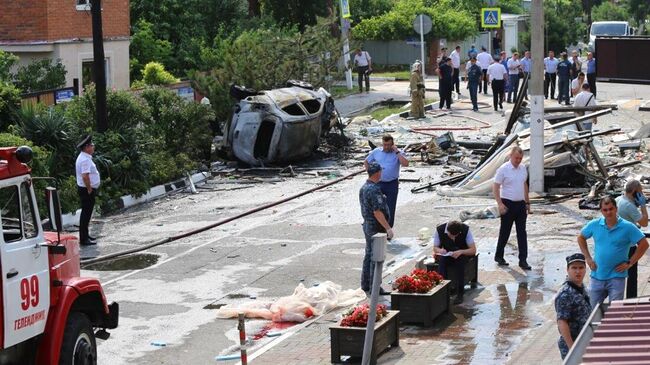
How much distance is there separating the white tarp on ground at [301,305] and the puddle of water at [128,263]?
3.26 m

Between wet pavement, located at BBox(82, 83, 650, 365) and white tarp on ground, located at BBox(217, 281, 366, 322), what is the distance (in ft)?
0.59

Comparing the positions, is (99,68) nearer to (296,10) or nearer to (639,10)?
(296,10)

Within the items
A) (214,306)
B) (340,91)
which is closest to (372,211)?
(214,306)

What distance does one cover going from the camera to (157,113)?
26.5 m

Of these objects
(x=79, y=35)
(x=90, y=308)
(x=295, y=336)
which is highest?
(x=79, y=35)

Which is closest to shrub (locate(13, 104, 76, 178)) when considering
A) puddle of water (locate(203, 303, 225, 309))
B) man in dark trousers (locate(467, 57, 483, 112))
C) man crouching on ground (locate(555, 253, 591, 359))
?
puddle of water (locate(203, 303, 225, 309))

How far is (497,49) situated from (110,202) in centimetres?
3427

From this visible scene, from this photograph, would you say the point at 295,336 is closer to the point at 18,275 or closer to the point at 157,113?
the point at 18,275

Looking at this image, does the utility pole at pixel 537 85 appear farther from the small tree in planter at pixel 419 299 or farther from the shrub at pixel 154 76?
the shrub at pixel 154 76

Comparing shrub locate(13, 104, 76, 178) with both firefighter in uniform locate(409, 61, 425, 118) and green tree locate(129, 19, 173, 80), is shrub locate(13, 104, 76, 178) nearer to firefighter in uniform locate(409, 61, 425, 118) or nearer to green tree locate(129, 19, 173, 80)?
firefighter in uniform locate(409, 61, 425, 118)

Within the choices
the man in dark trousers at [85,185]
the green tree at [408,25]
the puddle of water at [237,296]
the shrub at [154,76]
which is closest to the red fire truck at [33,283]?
the puddle of water at [237,296]

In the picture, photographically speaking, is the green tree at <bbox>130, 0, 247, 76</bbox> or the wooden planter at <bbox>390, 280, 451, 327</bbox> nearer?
the wooden planter at <bbox>390, 280, 451, 327</bbox>

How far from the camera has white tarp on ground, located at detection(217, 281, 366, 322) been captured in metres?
14.7

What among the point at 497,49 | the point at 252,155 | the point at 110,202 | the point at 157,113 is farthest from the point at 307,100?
the point at 497,49
